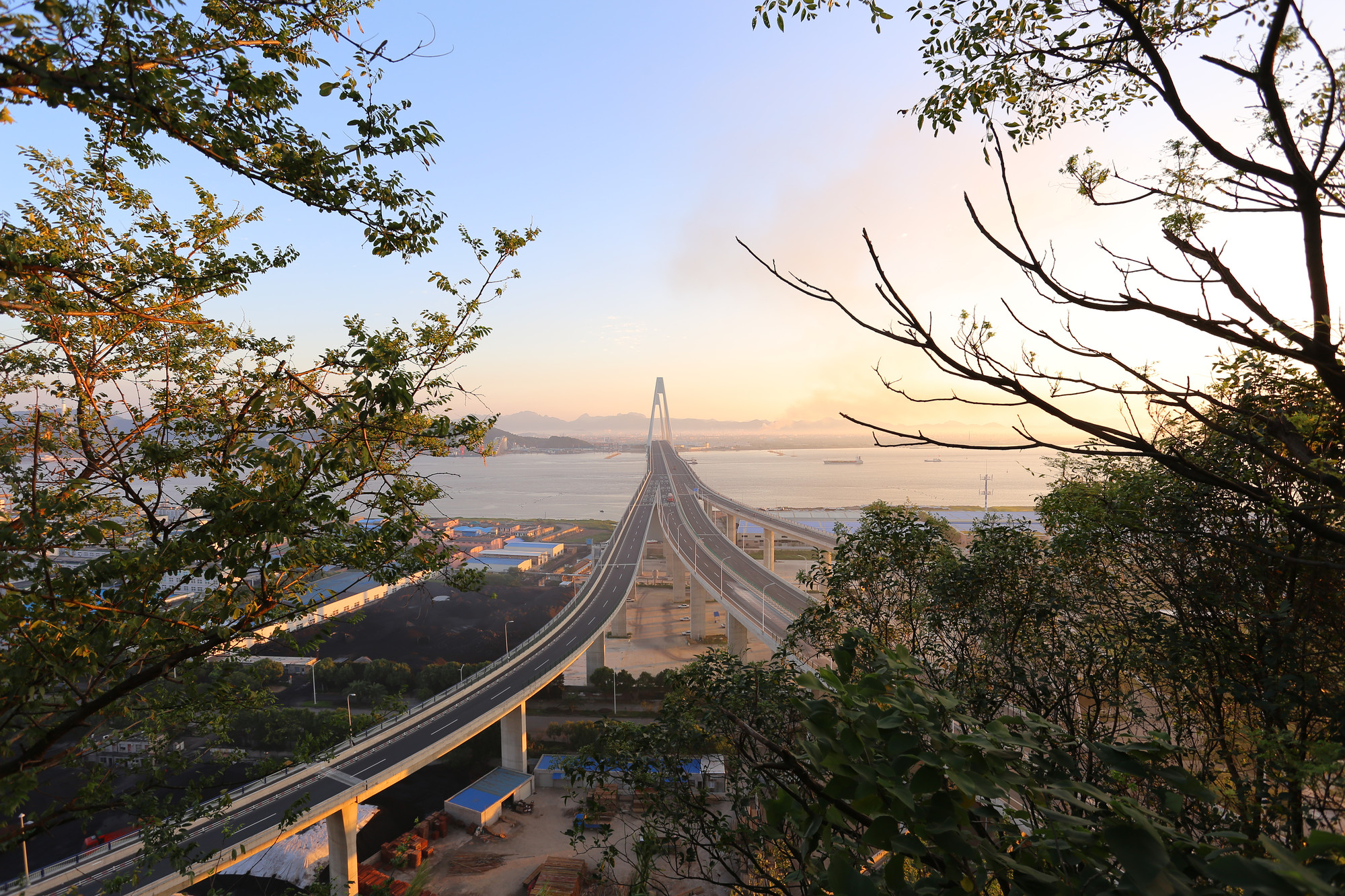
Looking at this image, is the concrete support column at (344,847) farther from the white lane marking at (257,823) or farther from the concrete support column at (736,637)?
the concrete support column at (736,637)

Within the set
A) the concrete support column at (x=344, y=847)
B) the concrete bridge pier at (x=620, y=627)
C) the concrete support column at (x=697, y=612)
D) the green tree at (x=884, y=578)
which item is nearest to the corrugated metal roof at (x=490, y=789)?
the concrete support column at (x=344, y=847)

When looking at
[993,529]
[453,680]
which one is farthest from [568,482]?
[993,529]

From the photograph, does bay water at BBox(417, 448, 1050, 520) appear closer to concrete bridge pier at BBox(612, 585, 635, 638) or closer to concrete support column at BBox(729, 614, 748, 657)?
concrete bridge pier at BBox(612, 585, 635, 638)

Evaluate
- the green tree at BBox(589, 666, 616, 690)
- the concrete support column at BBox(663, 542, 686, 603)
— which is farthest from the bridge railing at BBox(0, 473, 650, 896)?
the concrete support column at BBox(663, 542, 686, 603)

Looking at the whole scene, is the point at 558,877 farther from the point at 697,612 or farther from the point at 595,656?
the point at 697,612

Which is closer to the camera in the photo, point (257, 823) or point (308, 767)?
point (257, 823)

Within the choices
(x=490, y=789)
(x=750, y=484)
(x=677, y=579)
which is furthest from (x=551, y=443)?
(x=490, y=789)
